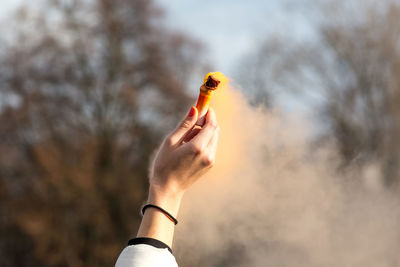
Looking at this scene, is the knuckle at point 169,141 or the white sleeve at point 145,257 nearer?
the white sleeve at point 145,257

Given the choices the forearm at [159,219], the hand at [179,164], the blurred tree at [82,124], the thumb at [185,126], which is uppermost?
the blurred tree at [82,124]

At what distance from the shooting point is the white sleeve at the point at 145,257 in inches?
58.0

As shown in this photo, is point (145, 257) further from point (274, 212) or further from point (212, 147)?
point (274, 212)

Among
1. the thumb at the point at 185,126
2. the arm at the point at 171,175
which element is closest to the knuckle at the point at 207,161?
the arm at the point at 171,175

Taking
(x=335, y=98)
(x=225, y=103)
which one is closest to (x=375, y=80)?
(x=335, y=98)

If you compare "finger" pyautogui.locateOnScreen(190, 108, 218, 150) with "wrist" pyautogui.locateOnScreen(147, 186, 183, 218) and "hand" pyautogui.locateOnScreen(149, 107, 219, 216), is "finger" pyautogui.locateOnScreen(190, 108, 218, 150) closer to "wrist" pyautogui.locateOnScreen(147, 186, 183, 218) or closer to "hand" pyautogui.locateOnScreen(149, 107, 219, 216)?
"hand" pyautogui.locateOnScreen(149, 107, 219, 216)

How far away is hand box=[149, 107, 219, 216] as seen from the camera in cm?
157

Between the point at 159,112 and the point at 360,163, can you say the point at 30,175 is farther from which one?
the point at 360,163

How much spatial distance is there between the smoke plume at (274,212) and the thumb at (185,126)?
65cm

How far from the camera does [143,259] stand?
1476 mm

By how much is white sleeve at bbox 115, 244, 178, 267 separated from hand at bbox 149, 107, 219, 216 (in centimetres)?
13

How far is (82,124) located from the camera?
25000mm

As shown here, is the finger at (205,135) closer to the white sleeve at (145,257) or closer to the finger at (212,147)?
the finger at (212,147)

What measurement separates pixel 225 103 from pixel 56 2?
2353 cm
